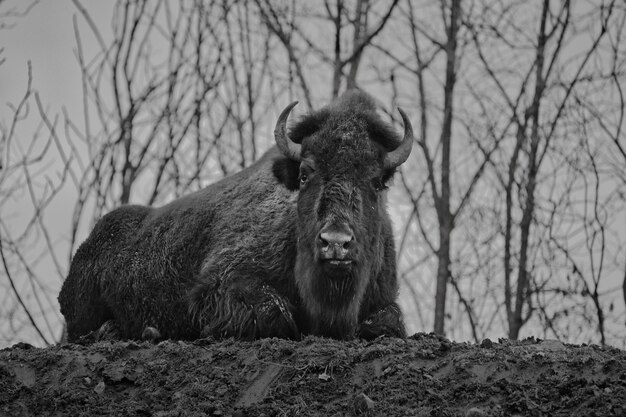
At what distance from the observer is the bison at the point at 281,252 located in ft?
30.8

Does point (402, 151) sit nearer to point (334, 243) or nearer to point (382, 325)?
point (334, 243)

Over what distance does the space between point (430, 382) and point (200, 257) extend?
4.18 m

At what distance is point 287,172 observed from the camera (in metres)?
10.1

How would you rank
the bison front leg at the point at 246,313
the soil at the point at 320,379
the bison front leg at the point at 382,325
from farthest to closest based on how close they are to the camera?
1. the bison front leg at the point at 382,325
2. the bison front leg at the point at 246,313
3. the soil at the point at 320,379

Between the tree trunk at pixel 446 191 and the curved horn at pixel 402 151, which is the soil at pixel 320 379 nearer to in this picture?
the curved horn at pixel 402 151

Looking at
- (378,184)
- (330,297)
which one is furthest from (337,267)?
(378,184)

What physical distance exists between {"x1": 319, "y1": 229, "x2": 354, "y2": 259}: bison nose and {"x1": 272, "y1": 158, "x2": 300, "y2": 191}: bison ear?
1.31 metres

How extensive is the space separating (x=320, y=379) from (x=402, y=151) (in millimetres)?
3042

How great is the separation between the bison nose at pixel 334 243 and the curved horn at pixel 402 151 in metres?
1.18

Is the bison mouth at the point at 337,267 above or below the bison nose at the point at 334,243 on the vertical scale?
below

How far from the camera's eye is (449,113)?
16.2 meters

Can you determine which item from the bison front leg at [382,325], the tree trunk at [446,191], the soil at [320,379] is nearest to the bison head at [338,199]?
the bison front leg at [382,325]

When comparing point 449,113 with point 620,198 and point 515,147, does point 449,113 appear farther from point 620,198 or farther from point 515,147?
point 620,198

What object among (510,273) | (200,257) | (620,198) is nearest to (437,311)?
(510,273)
